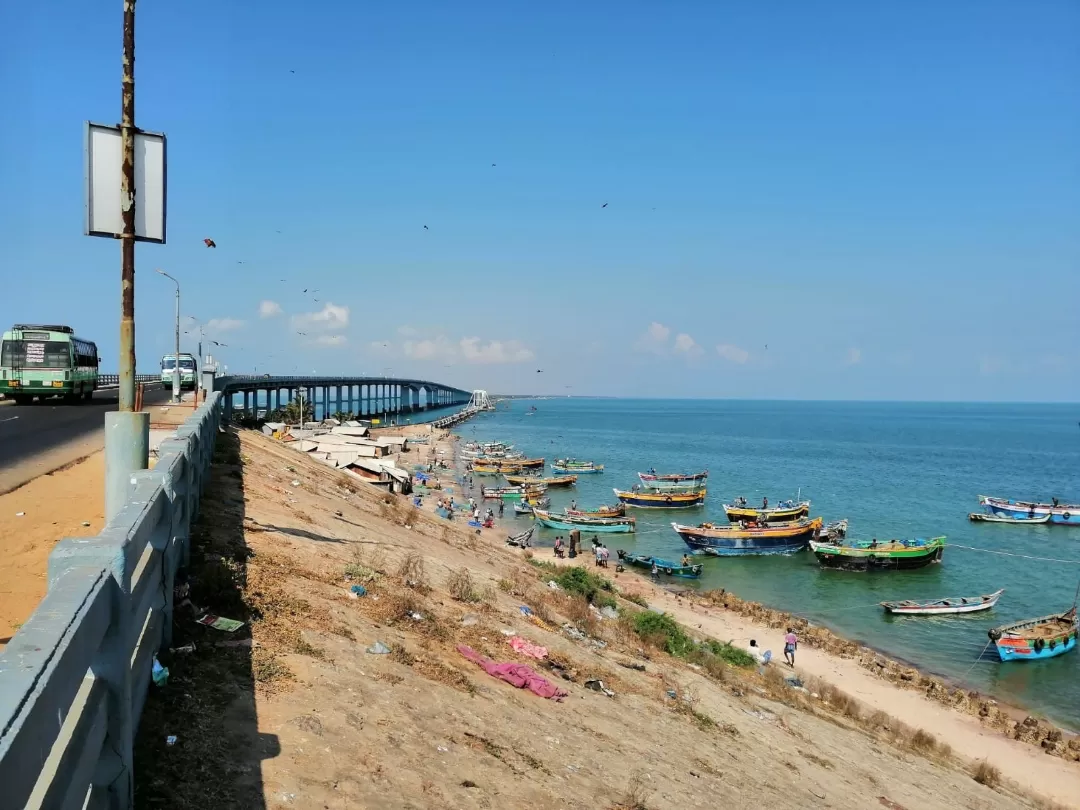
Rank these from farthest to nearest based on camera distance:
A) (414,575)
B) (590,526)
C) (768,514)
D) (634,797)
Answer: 1. (768,514)
2. (590,526)
3. (414,575)
4. (634,797)

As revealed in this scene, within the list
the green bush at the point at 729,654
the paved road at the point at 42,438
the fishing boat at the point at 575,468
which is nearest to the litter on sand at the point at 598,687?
the green bush at the point at 729,654

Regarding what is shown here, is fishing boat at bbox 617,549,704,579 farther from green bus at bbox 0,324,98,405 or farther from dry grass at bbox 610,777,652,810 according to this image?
dry grass at bbox 610,777,652,810

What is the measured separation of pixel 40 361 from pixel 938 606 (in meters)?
40.8

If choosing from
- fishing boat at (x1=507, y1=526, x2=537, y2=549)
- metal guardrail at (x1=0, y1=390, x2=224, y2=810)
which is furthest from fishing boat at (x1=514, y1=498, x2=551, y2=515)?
metal guardrail at (x1=0, y1=390, x2=224, y2=810)

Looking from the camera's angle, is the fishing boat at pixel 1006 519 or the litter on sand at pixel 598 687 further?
the fishing boat at pixel 1006 519

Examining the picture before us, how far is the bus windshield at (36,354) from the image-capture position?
91.8ft

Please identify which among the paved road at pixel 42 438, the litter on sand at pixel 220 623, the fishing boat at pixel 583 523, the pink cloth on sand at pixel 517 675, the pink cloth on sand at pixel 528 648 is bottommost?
the fishing boat at pixel 583 523

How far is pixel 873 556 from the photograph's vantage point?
42781 millimetres

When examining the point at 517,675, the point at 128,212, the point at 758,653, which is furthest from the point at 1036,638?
the point at 128,212

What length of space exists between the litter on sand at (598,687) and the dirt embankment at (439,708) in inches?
4.3

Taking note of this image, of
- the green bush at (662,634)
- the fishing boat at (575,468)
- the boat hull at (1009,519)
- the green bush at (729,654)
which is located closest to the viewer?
the green bush at (662,634)

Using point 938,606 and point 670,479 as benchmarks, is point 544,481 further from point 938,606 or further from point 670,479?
point 938,606

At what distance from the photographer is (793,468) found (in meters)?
97.6

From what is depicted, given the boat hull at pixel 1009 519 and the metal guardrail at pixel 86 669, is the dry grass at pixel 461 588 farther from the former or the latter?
the boat hull at pixel 1009 519
